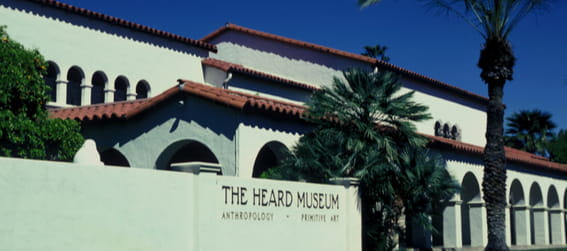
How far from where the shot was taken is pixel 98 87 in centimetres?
2402

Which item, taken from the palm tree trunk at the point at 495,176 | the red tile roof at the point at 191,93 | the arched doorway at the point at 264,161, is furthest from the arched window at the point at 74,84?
the palm tree trunk at the point at 495,176

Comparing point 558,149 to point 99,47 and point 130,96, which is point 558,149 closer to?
point 130,96

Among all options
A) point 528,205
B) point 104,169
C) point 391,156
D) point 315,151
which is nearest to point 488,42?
point 391,156

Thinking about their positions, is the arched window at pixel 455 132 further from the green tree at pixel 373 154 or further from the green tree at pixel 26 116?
the green tree at pixel 26 116

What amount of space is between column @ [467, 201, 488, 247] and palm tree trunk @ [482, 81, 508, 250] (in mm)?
9551

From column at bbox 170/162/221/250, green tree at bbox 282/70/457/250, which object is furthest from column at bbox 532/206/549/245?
column at bbox 170/162/221/250

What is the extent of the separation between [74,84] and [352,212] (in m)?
10.9

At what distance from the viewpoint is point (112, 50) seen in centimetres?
2398

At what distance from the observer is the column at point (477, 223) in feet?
95.6

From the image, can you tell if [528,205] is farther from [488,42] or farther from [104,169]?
[104,169]

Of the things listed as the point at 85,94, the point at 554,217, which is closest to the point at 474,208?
the point at 554,217

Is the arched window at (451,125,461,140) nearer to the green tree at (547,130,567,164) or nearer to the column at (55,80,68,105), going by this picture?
the green tree at (547,130,567,164)

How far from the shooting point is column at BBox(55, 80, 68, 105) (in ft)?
72.6

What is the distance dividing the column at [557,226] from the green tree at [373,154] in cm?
1910
